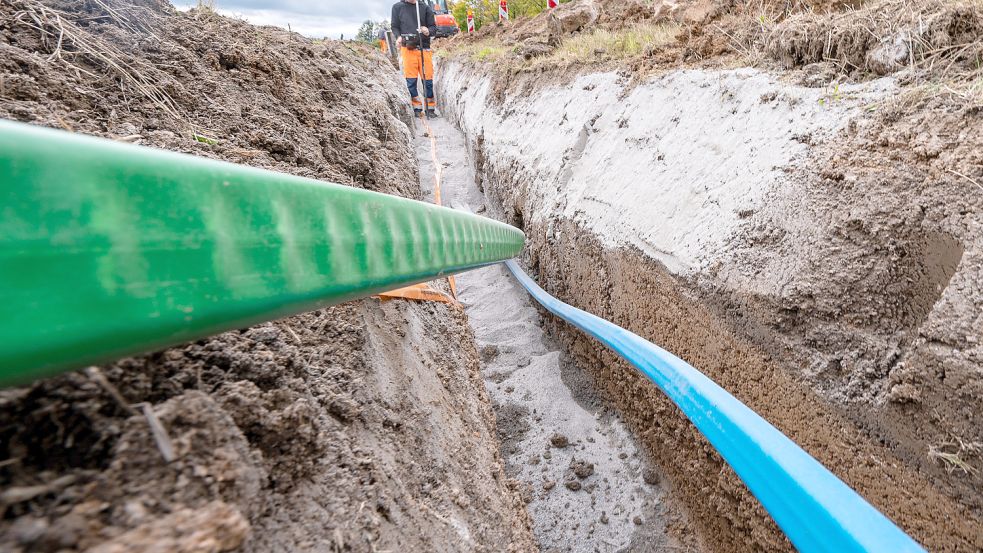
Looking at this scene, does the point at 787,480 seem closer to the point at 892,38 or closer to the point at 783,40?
the point at 892,38

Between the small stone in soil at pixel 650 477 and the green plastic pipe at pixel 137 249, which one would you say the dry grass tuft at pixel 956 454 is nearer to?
the small stone in soil at pixel 650 477

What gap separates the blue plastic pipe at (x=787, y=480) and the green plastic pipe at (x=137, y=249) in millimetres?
1101

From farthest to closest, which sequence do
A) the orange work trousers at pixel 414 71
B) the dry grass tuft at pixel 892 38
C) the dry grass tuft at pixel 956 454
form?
the orange work trousers at pixel 414 71 → the dry grass tuft at pixel 892 38 → the dry grass tuft at pixel 956 454

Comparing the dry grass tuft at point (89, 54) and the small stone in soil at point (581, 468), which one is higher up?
the dry grass tuft at point (89, 54)

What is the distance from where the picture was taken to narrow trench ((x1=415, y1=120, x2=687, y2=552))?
2.09 metres

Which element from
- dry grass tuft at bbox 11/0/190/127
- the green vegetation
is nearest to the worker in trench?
the green vegetation

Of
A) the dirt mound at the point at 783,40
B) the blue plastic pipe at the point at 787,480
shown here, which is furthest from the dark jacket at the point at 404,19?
the blue plastic pipe at the point at 787,480

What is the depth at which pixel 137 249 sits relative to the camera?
1.71 feet

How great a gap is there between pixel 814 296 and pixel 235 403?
5.75 ft

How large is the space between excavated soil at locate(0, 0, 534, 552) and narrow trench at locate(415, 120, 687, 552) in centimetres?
27

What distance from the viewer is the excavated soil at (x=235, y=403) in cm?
55

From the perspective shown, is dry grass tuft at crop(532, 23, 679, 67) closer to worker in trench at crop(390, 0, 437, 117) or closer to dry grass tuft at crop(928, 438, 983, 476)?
dry grass tuft at crop(928, 438, 983, 476)

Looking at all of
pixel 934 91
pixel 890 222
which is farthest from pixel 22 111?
pixel 934 91

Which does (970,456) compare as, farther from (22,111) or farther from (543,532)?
(22,111)
